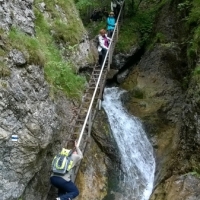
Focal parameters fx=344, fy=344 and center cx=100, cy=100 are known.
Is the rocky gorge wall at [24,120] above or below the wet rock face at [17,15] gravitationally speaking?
below

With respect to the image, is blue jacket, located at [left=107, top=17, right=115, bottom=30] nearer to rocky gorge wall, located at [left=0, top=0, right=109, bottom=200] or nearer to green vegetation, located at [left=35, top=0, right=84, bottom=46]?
green vegetation, located at [left=35, top=0, right=84, bottom=46]

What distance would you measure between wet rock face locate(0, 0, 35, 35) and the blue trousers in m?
3.84

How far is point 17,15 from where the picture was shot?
31.2ft

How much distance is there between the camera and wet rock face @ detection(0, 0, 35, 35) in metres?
8.55

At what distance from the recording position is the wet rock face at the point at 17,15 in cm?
855

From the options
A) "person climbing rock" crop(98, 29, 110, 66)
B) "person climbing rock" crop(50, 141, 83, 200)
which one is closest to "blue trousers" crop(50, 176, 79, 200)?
"person climbing rock" crop(50, 141, 83, 200)

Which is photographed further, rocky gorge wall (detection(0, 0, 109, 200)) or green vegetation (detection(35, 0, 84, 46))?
green vegetation (detection(35, 0, 84, 46))

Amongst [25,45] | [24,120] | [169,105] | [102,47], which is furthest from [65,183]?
[102,47]

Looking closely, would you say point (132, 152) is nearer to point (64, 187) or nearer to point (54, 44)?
point (54, 44)

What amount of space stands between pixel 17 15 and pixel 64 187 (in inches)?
194

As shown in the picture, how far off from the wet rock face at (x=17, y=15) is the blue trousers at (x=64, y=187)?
3842 millimetres

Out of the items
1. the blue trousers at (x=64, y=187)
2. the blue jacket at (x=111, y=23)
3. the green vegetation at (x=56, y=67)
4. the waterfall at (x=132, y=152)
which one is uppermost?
the blue jacket at (x=111, y=23)

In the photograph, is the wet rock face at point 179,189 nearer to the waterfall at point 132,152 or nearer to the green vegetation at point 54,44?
the waterfall at point 132,152

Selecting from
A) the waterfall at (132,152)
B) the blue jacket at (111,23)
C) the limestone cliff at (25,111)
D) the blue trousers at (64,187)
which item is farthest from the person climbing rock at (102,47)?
the blue trousers at (64,187)
